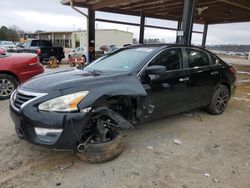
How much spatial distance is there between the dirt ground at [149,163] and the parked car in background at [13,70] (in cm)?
189

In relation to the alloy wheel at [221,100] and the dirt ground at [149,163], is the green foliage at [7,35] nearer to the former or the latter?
Answer: the dirt ground at [149,163]

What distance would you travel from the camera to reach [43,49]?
18047 millimetres

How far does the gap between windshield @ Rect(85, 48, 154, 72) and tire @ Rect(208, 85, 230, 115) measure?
6.58 ft

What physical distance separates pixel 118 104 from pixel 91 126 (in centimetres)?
58

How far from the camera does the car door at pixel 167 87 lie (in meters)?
3.72

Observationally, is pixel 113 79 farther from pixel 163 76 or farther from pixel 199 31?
pixel 199 31

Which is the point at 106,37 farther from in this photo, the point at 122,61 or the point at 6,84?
the point at 122,61

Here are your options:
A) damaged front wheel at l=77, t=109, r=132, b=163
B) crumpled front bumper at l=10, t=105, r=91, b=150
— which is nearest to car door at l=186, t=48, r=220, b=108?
damaged front wheel at l=77, t=109, r=132, b=163

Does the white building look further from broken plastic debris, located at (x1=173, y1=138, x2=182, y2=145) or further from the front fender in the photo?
the front fender

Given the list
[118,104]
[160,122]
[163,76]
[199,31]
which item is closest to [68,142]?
[118,104]

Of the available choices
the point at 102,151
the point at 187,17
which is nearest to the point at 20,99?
the point at 102,151

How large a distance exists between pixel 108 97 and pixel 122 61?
112 centimetres

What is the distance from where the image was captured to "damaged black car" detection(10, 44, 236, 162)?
2793mm

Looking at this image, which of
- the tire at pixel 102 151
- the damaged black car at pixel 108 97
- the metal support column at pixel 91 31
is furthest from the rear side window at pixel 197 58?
the metal support column at pixel 91 31
